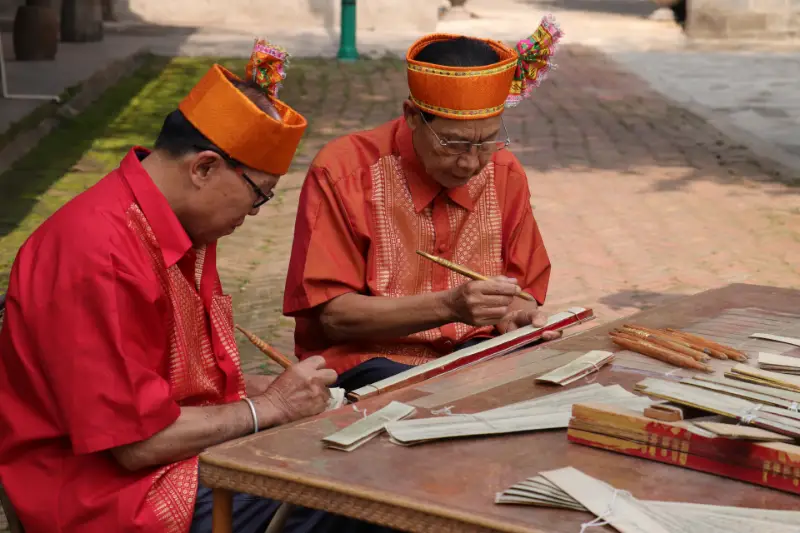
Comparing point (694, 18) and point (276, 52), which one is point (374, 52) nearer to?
point (694, 18)

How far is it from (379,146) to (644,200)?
5649 millimetres

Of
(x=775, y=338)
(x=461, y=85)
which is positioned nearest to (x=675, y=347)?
(x=775, y=338)

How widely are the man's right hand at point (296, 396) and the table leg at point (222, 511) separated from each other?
1.09 ft

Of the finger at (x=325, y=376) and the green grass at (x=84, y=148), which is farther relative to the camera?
the green grass at (x=84, y=148)

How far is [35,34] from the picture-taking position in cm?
1437

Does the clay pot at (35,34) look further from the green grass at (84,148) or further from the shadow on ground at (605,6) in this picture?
the shadow on ground at (605,6)

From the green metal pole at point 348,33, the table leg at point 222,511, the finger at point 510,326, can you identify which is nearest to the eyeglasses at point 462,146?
the finger at point 510,326

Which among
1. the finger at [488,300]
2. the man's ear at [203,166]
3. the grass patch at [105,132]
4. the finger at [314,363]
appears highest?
the man's ear at [203,166]

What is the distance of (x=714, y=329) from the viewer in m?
3.19

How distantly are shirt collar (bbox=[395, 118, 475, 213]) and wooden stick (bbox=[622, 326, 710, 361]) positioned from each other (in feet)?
2.35

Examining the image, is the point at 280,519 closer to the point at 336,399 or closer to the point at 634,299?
the point at 336,399

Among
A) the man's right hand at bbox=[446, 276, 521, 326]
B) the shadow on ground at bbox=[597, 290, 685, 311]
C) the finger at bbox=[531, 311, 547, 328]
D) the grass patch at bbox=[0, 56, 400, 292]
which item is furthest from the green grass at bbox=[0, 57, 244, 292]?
the man's right hand at bbox=[446, 276, 521, 326]

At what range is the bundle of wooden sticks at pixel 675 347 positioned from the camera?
2.80 meters

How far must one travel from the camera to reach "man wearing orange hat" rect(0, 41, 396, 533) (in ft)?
7.85
